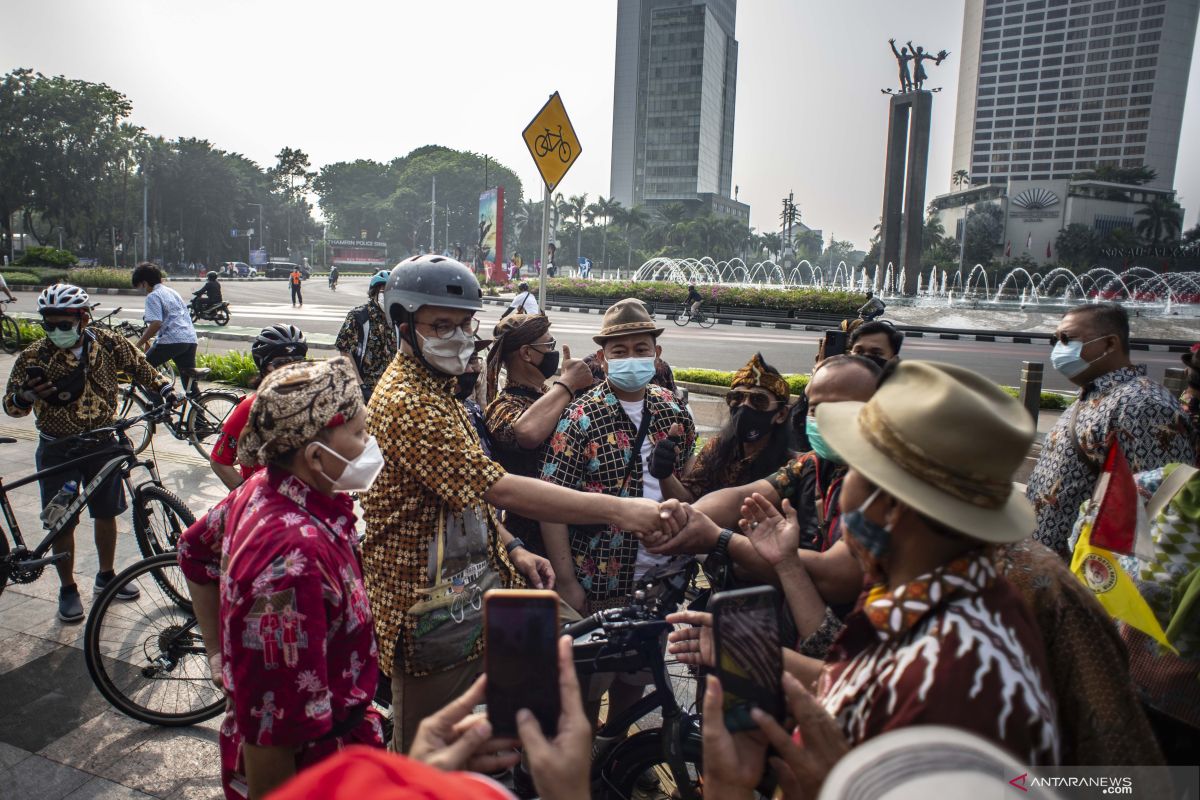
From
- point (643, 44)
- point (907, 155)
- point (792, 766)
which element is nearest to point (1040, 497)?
point (792, 766)

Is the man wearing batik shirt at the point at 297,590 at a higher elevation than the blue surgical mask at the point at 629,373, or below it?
below

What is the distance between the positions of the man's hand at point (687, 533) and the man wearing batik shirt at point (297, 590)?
934mm

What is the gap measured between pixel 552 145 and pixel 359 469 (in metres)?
4.56

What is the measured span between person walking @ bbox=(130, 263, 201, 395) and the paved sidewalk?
481 centimetres

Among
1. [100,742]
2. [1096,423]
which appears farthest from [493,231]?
[1096,423]

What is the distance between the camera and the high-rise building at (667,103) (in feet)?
423

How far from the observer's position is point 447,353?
2.41 m

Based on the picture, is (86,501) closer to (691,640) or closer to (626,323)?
(626,323)

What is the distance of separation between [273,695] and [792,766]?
1097 millimetres

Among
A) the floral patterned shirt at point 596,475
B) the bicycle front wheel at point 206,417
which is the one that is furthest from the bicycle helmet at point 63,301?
the bicycle front wheel at point 206,417

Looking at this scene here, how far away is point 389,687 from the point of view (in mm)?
2629

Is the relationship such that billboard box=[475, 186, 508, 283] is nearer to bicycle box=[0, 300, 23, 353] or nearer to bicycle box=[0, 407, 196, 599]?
bicycle box=[0, 300, 23, 353]

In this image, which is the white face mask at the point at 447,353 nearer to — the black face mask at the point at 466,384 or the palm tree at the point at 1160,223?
the black face mask at the point at 466,384

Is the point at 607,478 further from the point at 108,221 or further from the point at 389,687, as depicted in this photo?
the point at 108,221
